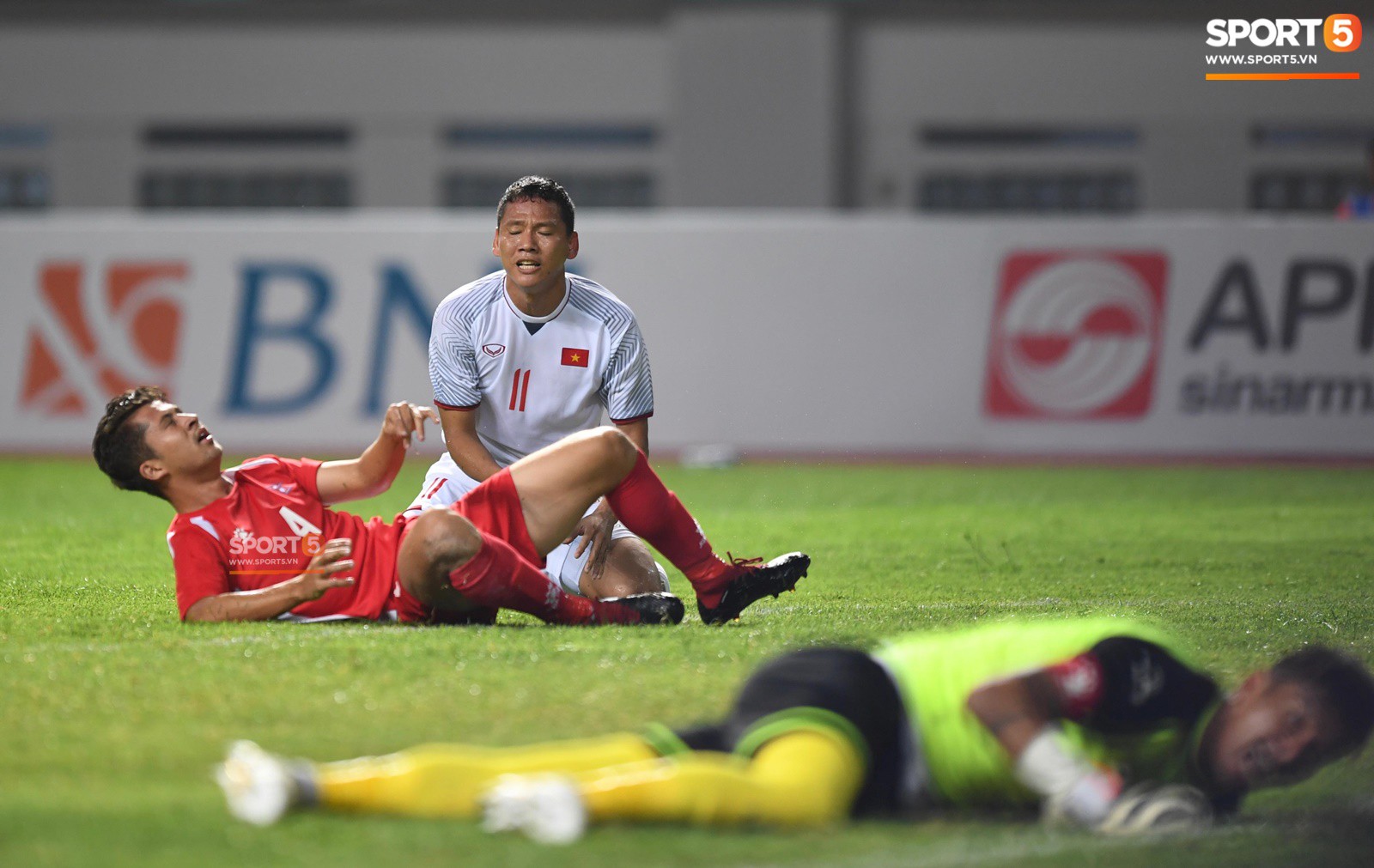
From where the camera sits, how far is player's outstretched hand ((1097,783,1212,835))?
3.22 meters

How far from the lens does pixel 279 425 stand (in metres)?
14.0

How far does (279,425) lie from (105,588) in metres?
7.30

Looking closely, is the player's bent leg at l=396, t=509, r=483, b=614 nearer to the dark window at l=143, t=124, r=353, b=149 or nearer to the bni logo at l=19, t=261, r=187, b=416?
the bni logo at l=19, t=261, r=187, b=416

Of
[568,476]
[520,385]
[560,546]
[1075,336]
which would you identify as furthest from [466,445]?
[1075,336]

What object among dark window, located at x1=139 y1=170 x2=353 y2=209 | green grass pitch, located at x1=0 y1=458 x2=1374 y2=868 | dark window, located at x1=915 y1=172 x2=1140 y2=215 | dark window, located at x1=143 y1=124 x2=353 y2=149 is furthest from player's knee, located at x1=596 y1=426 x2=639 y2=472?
dark window, located at x1=143 y1=124 x2=353 y2=149

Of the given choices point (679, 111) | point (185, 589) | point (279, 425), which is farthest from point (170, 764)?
point (679, 111)

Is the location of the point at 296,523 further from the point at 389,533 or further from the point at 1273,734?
the point at 1273,734

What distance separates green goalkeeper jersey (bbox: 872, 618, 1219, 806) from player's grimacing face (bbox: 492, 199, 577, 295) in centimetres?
296

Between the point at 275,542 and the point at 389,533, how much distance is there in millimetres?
371

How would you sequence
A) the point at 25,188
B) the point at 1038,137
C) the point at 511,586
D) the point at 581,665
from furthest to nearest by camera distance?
1. the point at 25,188
2. the point at 1038,137
3. the point at 511,586
4. the point at 581,665

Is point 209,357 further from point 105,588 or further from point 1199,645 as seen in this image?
point 1199,645

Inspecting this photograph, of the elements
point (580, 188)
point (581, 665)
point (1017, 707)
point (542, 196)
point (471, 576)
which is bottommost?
point (581, 665)

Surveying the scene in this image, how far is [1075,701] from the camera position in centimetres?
327

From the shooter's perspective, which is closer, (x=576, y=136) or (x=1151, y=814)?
(x=1151, y=814)
